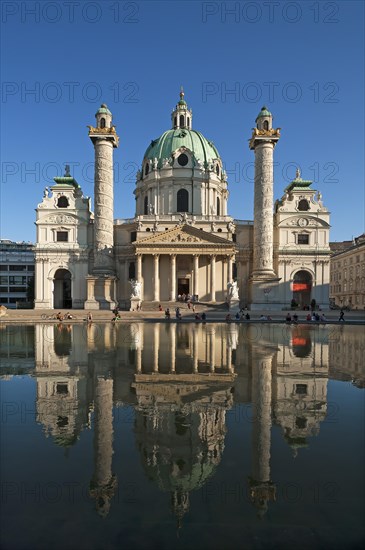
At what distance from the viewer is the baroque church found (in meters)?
53.0

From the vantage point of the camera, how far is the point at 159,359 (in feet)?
48.9

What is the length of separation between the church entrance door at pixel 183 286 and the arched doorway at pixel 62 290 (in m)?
17.7

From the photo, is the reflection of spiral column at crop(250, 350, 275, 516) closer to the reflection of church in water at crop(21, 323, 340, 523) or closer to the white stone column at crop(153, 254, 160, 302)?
the reflection of church in water at crop(21, 323, 340, 523)

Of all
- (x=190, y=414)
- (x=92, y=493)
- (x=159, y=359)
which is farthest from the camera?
(x=159, y=359)

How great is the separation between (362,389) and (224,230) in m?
46.9

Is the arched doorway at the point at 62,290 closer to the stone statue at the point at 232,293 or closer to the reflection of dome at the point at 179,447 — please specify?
the stone statue at the point at 232,293

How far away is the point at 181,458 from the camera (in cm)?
635

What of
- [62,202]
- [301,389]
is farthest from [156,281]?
[301,389]

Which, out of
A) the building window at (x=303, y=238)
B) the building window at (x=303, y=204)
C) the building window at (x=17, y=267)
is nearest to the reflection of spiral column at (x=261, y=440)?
the building window at (x=303, y=238)

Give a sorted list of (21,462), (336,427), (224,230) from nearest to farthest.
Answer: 1. (21,462)
2. (336,427)
3. (224,230)

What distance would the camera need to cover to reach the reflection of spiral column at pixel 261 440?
17.6 feet

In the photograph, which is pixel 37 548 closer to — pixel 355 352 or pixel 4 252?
pixel 355 352

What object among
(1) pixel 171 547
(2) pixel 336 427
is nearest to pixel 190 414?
(2) pixel 336 427

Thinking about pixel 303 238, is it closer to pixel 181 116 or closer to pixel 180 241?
pixel 180 241
